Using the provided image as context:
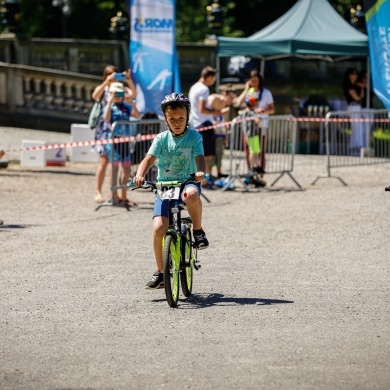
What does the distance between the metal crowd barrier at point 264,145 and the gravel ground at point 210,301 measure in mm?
2091

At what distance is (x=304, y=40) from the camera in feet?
84.6

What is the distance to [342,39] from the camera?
2620 cm

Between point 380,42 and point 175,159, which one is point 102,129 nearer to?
point 380,42

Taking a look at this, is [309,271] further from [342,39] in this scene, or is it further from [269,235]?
[342,39]

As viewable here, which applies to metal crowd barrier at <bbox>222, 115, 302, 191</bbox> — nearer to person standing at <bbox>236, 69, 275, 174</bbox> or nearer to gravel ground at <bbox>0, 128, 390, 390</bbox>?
person standing at <bbox>236, 69, 275, 174</bbox>

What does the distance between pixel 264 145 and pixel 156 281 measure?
9.91m

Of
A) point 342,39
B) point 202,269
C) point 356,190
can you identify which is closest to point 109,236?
point 202,269

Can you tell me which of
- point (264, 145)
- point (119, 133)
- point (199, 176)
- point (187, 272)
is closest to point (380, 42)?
point (264, 145)

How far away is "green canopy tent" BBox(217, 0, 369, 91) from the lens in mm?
25828

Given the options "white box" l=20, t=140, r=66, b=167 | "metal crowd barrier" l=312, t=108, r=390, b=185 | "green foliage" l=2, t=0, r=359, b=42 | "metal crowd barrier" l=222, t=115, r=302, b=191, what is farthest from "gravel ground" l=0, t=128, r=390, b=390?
"green foliage" l=2, t=0, r=359, b=42

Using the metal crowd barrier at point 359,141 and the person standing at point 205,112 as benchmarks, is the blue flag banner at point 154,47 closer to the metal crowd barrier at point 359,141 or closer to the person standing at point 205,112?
the person standing at point 205,112

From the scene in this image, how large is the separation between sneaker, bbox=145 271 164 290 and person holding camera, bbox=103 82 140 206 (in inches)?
266

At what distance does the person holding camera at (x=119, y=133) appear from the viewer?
56.5ft

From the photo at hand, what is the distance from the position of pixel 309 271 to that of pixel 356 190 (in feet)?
25.3
